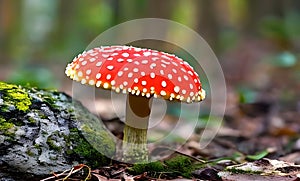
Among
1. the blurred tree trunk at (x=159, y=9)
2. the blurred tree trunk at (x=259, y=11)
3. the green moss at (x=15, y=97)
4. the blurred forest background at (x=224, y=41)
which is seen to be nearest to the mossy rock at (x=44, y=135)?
the green moss at (x=15, y=97)

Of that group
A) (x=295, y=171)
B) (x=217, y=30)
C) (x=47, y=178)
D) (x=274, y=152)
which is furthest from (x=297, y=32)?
(x=47, y=178)

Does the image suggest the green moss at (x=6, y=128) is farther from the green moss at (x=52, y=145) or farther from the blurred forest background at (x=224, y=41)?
the blurred forest background at (x=224, y=41)

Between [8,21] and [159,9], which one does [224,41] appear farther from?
[8,21]

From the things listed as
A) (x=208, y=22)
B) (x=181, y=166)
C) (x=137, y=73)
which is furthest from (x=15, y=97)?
(x=208, y=22)

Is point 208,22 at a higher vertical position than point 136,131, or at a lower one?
higher

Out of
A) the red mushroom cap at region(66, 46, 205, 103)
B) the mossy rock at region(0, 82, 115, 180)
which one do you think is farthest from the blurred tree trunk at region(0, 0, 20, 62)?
the red mushroom cap at region(66, 46, 205, 103)

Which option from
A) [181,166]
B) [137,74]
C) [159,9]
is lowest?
[181,166]

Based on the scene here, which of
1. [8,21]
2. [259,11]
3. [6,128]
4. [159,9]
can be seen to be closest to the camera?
[6,128]
